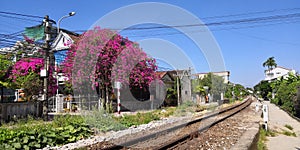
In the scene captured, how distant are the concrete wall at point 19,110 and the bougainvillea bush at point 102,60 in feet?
9.26

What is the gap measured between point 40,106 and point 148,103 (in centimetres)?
1185

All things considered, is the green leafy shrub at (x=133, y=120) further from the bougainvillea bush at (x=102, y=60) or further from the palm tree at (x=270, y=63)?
the palm tree at (x=270, y=63)

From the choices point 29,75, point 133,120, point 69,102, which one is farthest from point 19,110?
point 69,102

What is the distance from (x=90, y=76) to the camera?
1602 centimetres

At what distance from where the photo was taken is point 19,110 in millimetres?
14469

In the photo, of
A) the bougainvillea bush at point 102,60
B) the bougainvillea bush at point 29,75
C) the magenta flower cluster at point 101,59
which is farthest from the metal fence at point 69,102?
the magenta flower cluster at point 101,59

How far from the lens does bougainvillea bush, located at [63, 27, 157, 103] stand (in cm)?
1577

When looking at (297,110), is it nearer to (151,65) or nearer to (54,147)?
(151,65)

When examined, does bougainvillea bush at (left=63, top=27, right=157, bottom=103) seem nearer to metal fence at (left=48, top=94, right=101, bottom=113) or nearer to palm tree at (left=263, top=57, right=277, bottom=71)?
metal fence at (left=48, top=94, right=101, bottom=113)

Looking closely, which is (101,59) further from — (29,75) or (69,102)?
(69,102)

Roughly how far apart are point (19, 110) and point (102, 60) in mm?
5489

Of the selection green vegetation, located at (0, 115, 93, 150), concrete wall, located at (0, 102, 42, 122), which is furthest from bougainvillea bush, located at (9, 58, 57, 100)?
green vegetation, located at (0, 115, 93, 150)

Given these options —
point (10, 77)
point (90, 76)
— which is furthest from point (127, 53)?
point (10, 77)

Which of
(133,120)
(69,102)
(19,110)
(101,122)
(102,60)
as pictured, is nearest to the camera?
(101,122)
